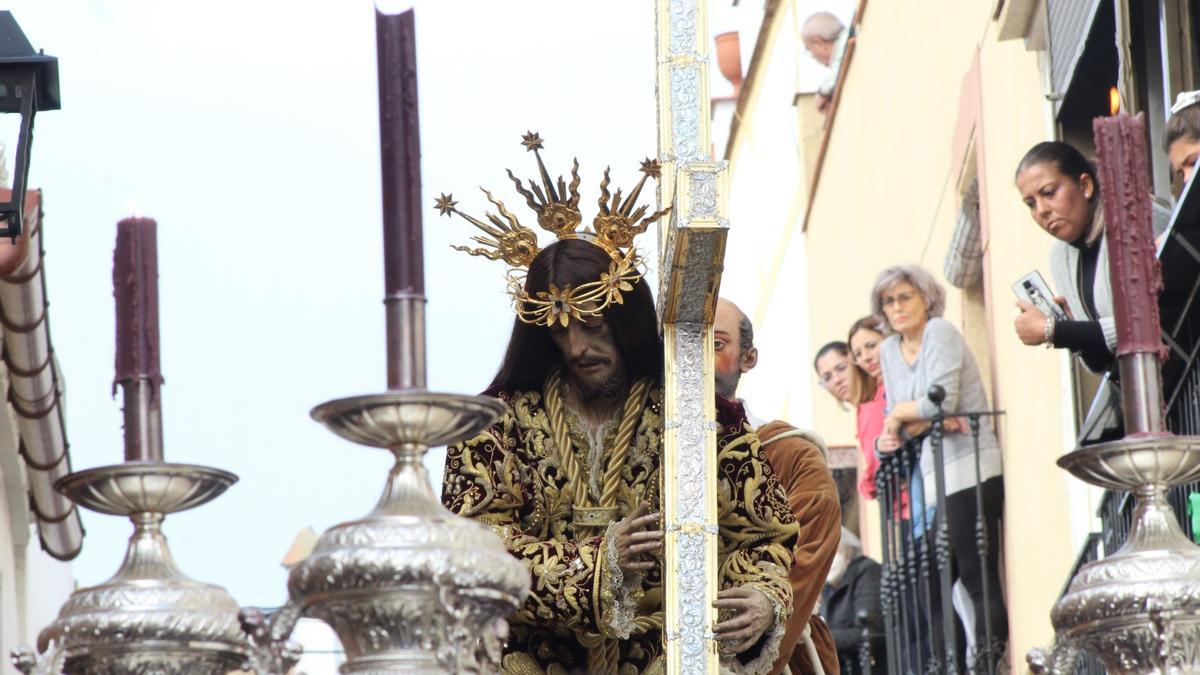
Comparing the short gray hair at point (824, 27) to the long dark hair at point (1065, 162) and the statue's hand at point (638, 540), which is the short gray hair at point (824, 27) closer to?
the long dark hair at point (1065, 162)

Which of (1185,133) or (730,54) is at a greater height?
(730,54)

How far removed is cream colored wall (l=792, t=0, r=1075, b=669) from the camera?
474 inches

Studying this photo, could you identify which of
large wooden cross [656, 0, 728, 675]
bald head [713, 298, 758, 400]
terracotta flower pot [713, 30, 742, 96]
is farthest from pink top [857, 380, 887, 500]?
terracotta flower pot [713, 30, 742, 96]

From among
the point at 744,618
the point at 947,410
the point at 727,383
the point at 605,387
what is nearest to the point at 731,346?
the point at 727,383

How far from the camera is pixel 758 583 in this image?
4770mm

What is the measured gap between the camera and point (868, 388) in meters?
14.4

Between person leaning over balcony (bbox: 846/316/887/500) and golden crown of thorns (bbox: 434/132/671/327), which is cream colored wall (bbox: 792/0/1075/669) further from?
golden crown of thorns (bbox: 434/132/671/327)

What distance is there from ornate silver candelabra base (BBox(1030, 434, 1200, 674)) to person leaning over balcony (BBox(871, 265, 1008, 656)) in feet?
28.4

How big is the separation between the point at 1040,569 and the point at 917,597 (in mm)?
562

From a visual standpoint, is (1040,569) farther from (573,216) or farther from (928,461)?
(573,216)

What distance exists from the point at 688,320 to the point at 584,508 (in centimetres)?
66

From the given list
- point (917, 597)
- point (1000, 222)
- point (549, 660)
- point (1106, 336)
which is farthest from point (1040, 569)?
point (549, 660)

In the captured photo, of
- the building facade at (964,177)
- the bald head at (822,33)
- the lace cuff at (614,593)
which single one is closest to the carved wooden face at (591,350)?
the lace cuff at (614,593)

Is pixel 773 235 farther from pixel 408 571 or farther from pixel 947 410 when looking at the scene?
pixel 408 571
